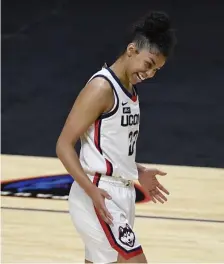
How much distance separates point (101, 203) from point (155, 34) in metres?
0.84

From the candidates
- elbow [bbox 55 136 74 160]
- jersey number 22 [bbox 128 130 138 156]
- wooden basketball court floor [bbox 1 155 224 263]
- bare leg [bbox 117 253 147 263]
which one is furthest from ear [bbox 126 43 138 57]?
wooden basketball court floor [bbox 1 155 224 263]

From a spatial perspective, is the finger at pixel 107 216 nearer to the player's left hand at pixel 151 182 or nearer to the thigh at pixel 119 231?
the thigh at pixel 119 231

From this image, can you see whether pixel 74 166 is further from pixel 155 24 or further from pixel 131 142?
pixel 155 24

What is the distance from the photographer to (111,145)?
4.07 metres

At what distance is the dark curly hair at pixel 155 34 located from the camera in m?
3.96

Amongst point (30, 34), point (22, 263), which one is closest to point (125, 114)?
point (22, 263)

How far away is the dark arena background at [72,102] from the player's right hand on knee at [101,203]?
6.17 feet

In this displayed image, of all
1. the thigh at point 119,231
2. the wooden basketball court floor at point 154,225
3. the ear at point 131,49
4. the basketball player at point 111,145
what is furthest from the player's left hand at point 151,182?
the wooden basketball court floor at point 154,225

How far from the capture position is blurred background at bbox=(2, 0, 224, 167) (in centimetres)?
894

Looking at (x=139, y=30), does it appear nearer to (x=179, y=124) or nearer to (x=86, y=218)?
(x=86, y=218)

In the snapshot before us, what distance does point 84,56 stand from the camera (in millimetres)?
12461

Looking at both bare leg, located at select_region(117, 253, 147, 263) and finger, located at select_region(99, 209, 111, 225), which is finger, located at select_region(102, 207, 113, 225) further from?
bare leg, located at select_region(117, 253, 147, 263)

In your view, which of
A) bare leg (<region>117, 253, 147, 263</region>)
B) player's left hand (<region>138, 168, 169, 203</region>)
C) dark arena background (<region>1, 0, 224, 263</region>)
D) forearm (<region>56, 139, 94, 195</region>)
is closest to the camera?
forearm (<region>56, 139, 94, 195</region>)

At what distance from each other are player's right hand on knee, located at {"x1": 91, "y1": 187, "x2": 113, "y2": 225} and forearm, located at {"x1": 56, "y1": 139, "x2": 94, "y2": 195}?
0.12 feet
